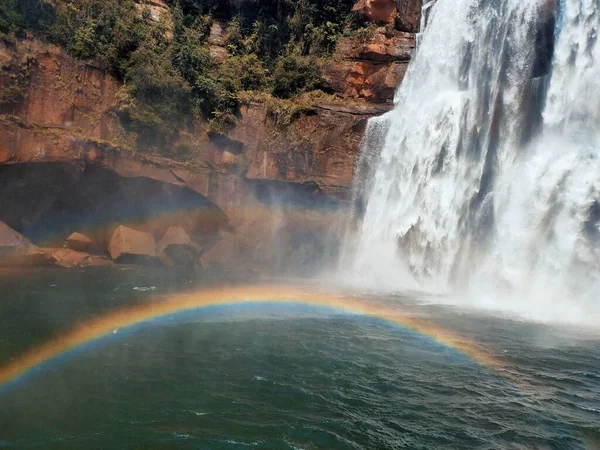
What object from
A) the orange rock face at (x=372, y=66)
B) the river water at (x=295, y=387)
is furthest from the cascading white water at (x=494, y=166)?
the river water at (x=295, y=387)

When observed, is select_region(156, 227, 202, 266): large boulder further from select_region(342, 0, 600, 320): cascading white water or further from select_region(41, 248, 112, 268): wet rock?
select_region(342, 0, 600, 320): cascading white water

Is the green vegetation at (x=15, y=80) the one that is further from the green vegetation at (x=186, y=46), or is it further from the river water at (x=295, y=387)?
the river water at (x=295, y=387)

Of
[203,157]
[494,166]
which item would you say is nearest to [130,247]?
[203,157]

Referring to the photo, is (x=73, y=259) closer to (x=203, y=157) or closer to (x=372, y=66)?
(x=203, y=157)

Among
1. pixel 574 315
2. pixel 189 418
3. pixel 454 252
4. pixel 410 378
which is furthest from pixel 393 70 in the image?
pixel 189 418

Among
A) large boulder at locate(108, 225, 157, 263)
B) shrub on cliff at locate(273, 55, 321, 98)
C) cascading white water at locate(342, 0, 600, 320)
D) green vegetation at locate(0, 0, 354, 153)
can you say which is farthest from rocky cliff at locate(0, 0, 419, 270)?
cascading white water at locate(342, 0, 600, 320)
